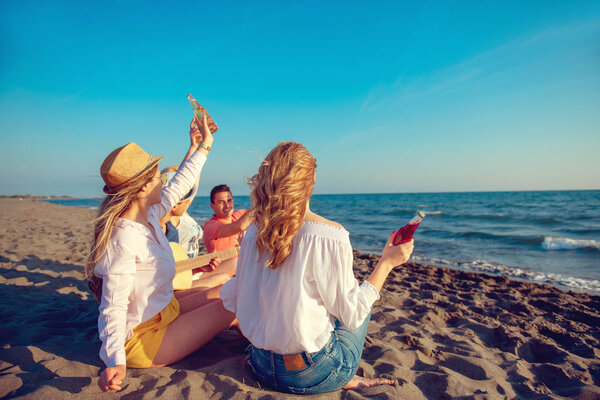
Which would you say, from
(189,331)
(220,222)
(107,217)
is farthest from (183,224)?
(107,217)

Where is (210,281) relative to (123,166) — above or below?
below

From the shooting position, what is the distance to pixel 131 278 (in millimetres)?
1977

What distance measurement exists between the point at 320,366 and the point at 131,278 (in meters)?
1.25

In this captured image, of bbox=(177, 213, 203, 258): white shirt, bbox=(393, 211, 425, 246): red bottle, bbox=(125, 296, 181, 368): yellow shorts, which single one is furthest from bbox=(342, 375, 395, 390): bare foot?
bbox=(177, 213, 203, 258): white shirt

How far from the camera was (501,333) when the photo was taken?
3.40 metres

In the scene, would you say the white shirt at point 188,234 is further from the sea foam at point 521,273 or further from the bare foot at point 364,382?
the sea foam at point 521,273

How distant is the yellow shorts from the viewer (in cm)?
214

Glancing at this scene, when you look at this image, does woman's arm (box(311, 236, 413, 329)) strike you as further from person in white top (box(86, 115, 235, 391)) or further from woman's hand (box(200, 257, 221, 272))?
woman's hand (box(200, 257, 221, 272))

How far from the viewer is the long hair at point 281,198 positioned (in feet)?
5.43

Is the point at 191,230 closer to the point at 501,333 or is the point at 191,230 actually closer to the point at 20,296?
the point at 20,296

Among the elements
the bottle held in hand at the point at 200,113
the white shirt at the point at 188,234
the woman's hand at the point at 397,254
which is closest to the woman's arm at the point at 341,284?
the woman's hand at the point at 397,254

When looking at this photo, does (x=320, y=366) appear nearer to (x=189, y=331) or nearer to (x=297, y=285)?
(x=297, y=285)

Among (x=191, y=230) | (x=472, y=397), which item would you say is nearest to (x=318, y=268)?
(x=472, y=397)

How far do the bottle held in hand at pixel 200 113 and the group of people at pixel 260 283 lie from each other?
0.31 meters
